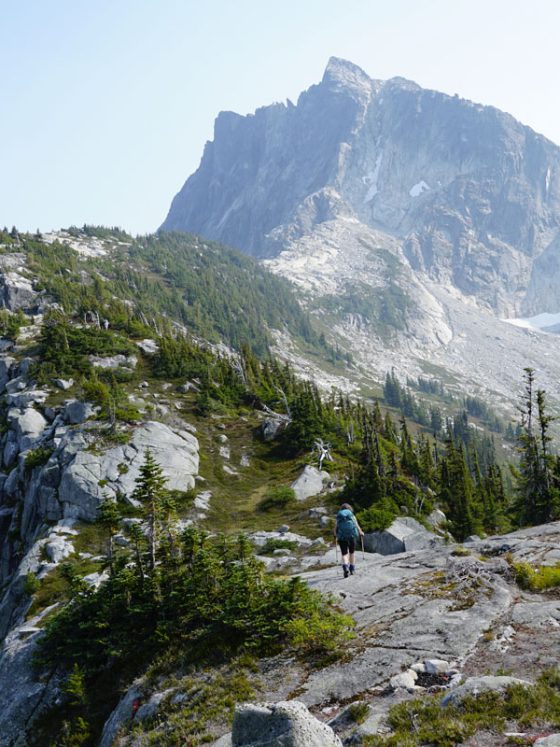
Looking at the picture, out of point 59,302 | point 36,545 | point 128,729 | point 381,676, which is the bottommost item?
point 36,545

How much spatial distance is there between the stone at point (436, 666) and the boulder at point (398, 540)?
70.7ft

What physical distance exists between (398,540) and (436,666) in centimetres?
2331

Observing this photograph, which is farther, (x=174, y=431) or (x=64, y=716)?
(x=174, y=431)

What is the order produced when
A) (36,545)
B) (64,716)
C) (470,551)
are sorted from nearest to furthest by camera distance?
(64,716) < (470,551) < (36,545)

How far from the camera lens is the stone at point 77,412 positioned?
61.7 meters

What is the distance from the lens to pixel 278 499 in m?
51.9

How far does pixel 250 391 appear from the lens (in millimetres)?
88062

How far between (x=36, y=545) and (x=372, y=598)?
111 feet

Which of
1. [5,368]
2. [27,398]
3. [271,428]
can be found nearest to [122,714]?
[271,428]

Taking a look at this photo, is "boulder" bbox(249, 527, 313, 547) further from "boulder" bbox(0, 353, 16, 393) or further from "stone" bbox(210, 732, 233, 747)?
Answer: "boulder" bbox(0, 353, 16, 393)

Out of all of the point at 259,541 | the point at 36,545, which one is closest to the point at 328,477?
the point at 259,541

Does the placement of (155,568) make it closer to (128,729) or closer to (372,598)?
(128,729)

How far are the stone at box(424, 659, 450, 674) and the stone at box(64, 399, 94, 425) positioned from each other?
55758mm

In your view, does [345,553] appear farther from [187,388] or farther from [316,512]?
[187,388]
